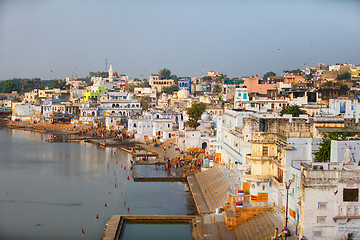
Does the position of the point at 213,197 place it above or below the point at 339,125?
below

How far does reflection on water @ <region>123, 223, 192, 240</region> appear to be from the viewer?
508 inches

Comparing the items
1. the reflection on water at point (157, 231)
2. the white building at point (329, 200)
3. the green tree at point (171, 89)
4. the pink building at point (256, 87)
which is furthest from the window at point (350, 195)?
the green tree at point (171, 89)

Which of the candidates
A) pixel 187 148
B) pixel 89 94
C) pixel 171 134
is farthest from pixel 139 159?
pixel 89 94

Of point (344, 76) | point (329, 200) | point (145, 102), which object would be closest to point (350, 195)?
point (329, 200)

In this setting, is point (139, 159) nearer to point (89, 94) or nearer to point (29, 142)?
point (29, 142)

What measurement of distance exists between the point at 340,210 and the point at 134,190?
1000cm

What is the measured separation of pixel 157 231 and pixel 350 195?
233 inches

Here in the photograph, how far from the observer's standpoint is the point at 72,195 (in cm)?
1741

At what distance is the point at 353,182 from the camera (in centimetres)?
918

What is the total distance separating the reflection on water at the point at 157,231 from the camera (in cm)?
1291

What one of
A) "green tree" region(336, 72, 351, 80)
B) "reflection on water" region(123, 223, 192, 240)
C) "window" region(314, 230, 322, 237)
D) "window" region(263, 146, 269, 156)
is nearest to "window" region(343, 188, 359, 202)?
"window" region(314, 230, 322, 237)

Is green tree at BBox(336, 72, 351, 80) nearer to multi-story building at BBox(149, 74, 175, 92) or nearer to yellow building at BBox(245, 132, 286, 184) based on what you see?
multi-story building at BBox(149, 74, 175, 92)

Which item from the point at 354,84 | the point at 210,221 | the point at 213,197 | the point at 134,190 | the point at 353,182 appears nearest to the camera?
the point at 353,182

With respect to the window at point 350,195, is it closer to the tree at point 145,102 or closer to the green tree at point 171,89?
the tree at point 145,102
